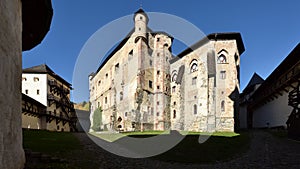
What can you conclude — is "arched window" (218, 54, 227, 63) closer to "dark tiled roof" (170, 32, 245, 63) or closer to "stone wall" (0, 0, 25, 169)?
"dark tiled roof" (170, 32, 245, 63)

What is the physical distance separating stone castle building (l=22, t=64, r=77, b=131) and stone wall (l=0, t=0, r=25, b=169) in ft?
103

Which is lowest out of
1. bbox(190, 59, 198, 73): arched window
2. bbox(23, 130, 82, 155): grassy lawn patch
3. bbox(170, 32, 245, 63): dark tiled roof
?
bbox(23, 130, 82, 155): grassy lawn patch

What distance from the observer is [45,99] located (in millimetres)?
41562

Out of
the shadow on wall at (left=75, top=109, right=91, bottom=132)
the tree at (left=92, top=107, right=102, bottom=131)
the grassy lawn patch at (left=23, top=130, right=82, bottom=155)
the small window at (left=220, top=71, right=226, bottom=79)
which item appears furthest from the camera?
the shadow on wall at (left=75, top=109, right=91, bottom=132)

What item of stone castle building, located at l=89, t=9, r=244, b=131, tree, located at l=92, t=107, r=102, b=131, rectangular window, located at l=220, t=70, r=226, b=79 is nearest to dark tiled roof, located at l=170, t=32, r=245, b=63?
stone castle building, located at l=89, t=9, r=244, b=131

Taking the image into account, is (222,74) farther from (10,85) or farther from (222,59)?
(10,85)

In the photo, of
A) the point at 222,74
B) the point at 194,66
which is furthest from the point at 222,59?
the point at 194,66

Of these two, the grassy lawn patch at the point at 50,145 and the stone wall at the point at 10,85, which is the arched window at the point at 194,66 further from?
A: the stone wall at the point at 10,85

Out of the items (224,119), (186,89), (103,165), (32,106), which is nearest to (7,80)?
(103,165)

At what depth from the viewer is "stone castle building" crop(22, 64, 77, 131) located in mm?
35594

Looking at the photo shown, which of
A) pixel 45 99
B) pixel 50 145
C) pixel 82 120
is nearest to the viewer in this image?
pixel 50 145

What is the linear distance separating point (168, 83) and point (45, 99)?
70.7 feet

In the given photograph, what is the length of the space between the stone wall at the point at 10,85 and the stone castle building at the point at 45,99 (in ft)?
103

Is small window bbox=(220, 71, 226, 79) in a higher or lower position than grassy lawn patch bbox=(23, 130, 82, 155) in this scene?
higher
